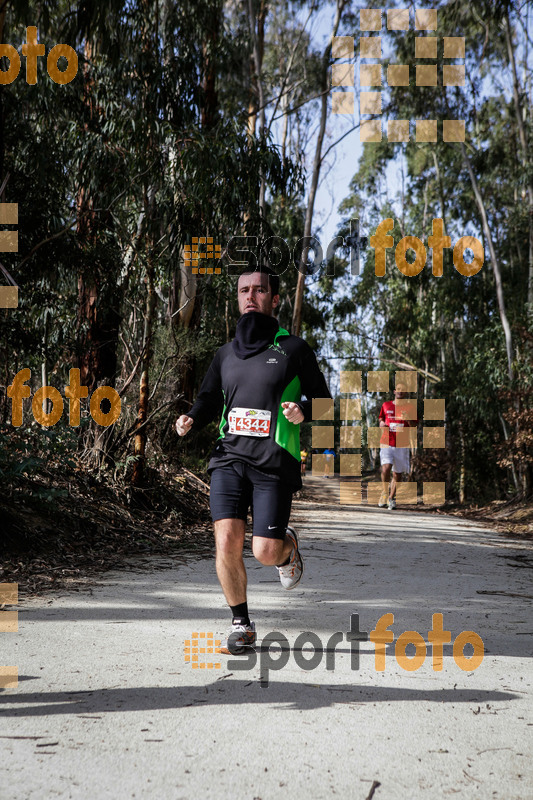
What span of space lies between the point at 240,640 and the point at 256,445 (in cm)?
88

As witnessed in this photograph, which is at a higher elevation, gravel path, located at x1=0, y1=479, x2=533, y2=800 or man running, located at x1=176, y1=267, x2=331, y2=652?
man running, located at x1=176, y1=267, x2=331, y2=652

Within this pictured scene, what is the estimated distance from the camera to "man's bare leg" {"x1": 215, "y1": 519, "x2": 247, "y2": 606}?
364 cm

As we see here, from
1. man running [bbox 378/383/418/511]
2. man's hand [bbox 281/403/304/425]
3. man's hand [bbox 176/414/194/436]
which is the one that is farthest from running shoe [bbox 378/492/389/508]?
man's hand [bbox 281/403/304/425]

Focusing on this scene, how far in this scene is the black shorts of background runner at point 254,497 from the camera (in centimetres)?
368

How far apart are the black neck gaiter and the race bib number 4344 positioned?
29 cm

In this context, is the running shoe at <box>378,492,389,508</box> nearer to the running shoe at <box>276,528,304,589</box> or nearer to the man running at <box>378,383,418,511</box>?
the man running at <box>378,383,418,511</box>

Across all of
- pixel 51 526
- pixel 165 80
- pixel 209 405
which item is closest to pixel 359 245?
pixel 165 80

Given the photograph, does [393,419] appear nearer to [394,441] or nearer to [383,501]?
[394,441]

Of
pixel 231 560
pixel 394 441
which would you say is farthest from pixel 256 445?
pixel 394 441

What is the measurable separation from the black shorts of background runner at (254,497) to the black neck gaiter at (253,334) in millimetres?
548

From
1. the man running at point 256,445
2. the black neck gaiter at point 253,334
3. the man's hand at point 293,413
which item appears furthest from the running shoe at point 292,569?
the black neck gaiter at point 253,334

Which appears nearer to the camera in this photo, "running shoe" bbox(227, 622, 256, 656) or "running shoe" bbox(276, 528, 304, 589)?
"running shoe" bbox(227, 622, 256, 656)

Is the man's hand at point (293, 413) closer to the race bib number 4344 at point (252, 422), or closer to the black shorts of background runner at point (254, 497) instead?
the race bib number 4344 at point (252, 422)

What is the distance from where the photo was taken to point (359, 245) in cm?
2662
